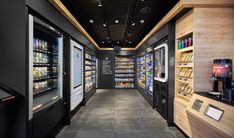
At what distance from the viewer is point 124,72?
501 inches

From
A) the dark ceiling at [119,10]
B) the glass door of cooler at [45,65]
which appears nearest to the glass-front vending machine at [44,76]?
the glass door of cooler at [45,65]

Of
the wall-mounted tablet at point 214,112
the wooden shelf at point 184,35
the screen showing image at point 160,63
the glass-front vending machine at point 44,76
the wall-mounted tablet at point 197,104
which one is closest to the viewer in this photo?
the wall-mounted tablet at point 214,112

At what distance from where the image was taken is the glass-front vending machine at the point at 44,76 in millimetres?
2707

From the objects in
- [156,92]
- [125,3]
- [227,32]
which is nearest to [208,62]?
[227,32]

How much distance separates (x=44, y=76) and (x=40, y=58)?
375 mm

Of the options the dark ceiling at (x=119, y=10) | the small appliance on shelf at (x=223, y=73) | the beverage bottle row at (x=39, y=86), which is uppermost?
the dark ceiling at (x=119, y=10)

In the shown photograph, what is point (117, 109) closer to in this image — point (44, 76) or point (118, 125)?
point (118, 125)

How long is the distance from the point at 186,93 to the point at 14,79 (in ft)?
11.2

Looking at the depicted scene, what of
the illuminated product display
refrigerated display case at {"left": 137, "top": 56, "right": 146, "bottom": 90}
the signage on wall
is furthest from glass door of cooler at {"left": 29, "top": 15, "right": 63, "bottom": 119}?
the signage on wall

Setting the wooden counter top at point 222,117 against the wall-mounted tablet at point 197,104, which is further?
the wall-mounted tablet at point 197,104

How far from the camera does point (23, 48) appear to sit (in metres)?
2.42

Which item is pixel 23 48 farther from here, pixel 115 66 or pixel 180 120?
pixel 115 66

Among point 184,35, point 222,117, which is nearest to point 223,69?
point 222,117

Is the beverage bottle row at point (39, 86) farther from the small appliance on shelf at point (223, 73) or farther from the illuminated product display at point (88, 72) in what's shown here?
the illuminated product display at point (88, 72)
